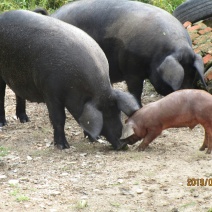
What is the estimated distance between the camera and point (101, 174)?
211 inches

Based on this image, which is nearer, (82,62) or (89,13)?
(82,62)

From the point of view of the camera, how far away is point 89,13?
7582mm

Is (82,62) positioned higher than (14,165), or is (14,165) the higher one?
(82,62)

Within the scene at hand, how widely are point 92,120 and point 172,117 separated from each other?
2.51 feet

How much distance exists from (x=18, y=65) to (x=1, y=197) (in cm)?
208

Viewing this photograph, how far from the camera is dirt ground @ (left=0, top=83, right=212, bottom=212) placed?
4652mm

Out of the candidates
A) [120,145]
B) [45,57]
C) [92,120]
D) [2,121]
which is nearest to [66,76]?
[45,57]

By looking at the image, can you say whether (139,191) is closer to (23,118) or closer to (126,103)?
(126,103)

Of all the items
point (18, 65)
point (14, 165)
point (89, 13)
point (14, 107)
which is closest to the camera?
point (14, 165)

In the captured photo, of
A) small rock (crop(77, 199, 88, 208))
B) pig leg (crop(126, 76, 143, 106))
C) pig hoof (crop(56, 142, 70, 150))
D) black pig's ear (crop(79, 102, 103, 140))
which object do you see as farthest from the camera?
pig leg (crop(126, 76, 143, 106))

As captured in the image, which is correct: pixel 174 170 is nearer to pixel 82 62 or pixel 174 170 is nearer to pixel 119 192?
pixel 119 192

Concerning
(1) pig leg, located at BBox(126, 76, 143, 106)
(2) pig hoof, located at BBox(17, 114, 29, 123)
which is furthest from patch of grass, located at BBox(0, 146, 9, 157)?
(1) pig leg, located at BBox(126, 76, 143, 106)

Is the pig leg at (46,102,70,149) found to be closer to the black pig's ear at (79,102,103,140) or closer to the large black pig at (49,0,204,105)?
the black pig's ear at (79,102,103,140)

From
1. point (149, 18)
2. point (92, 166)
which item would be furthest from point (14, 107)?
point (92, 166)
